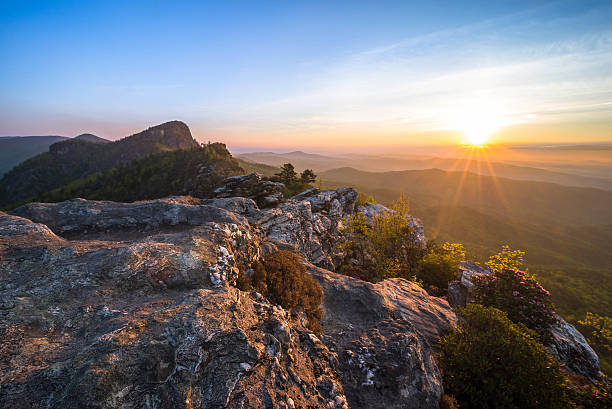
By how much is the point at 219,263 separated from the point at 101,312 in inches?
114

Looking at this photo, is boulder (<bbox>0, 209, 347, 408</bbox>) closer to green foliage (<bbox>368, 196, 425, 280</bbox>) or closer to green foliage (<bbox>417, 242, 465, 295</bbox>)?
green foliage (<bbox>368, 196, 425, 280</bbox>)

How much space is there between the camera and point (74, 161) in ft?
303

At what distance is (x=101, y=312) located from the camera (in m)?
5.02

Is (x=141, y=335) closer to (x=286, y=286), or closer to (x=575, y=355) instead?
(x=286, y=286)

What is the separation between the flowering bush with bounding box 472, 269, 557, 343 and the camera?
12484mm

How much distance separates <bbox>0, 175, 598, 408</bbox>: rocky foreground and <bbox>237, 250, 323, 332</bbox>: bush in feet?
1.74

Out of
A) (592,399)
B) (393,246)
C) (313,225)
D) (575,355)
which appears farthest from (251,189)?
(575,355)

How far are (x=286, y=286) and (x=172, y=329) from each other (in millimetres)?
4469

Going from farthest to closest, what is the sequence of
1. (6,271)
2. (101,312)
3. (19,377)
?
(6,271)
(101,312)
(19,377)

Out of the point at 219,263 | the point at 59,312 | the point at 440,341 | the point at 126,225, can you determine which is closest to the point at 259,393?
the point at 219,263

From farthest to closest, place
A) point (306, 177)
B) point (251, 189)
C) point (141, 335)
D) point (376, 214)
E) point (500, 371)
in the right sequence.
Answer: point (306, 177) → point (376, 214) → point (251, 189) → point (500, 371) → point (141, 335)

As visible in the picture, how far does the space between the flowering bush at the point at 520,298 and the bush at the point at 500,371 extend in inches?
199

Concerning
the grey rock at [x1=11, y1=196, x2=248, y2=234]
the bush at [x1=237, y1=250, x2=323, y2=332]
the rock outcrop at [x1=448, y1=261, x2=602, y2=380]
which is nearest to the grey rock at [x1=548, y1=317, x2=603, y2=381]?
the rock outcrop at [x1=448, y1=261, x2=602, y2=380]

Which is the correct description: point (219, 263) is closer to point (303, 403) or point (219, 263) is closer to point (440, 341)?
point (303, 403)
